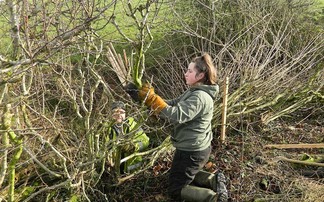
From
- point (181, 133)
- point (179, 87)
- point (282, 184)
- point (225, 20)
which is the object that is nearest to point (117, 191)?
point (181, 133)

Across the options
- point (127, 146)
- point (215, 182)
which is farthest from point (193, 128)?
point (127, 146)

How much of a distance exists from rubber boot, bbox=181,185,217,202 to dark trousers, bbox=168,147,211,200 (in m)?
0.05

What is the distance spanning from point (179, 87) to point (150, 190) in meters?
2.08

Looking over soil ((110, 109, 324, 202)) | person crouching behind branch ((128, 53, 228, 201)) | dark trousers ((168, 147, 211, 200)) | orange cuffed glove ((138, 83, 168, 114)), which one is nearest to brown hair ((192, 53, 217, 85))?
person crouching behind branch ((128, 53, 228, 201))

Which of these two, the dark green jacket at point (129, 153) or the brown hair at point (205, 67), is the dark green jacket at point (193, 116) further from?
the dark green jacket at point (129, 153)

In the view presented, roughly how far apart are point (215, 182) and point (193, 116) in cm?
88

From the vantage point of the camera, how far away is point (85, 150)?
3926mm

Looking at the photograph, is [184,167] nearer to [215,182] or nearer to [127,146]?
[215,182]

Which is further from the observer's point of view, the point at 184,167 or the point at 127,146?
the point at 127,146

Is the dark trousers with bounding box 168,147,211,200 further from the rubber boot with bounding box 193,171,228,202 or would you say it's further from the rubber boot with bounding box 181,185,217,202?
the rubber boot with bounding box 193,171,228,202

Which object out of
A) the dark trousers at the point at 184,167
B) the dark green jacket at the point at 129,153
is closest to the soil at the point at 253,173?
the dark green jacket at the point at 129,153

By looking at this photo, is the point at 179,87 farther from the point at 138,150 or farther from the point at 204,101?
the point at 204,101

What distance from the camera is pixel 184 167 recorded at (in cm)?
370

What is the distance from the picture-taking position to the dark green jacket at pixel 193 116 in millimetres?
3238
